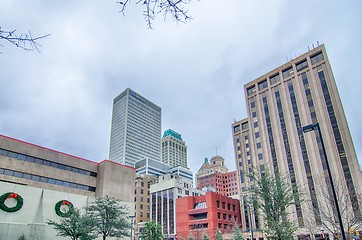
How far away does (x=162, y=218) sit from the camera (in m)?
95.7

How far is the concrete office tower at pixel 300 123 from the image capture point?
6025 centimetres

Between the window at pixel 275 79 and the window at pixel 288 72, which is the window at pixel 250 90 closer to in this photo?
the window at pixel 275 79

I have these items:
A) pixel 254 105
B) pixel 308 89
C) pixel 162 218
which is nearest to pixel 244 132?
pixel 254 105

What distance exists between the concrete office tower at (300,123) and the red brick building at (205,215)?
6795mm

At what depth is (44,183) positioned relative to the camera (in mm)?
40312

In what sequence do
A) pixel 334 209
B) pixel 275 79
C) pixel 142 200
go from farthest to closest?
pixel 142 200
pixel 275 79
pixel 334 209

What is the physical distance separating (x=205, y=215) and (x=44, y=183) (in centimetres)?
4964

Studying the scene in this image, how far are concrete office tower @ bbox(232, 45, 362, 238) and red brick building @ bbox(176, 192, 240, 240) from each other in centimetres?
680

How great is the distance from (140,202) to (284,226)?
3659 inches

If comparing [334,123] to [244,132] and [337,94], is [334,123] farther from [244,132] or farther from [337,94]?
[244,132]

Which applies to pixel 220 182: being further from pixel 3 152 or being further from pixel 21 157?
pixel 3 152

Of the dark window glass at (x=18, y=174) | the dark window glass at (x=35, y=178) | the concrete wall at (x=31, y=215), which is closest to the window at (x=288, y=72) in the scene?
the concrete wall at (x=31, y=215)

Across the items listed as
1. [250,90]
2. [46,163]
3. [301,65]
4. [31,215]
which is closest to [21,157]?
[46,163]

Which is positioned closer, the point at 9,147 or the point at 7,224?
the point at 7,224
